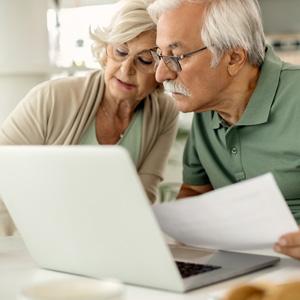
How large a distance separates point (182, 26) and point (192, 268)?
682mm

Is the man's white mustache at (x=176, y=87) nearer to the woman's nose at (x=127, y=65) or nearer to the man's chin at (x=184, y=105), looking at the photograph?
the man's chin at (x=184, y=105)

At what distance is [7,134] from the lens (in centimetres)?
189

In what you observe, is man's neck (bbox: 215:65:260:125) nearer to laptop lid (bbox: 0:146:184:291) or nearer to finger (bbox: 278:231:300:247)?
finger (bbox: 278:231:300:247)

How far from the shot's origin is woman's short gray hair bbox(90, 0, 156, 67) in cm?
186

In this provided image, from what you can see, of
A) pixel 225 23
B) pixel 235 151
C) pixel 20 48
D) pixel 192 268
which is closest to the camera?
pixel 192 268

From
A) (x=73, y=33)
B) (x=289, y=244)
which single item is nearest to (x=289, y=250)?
(x=289, y=244)

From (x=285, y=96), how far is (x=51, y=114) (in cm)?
61

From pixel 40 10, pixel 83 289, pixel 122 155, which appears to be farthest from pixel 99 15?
pixel 83 289

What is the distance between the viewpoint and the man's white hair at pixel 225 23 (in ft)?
5.68

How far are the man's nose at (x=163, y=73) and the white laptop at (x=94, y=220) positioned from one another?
539 mm

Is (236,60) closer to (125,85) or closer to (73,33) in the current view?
(125,85)

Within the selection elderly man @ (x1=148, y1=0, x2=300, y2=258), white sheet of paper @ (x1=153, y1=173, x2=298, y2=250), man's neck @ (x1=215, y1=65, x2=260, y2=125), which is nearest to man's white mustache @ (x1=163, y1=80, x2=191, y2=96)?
elderly man @ (x1=148, y1=0, x2=300, y2=258)

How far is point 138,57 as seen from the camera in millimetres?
1905

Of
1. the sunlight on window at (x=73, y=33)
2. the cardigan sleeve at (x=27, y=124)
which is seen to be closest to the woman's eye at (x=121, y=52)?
the cardigan sleeve at (x=27, y=124)
